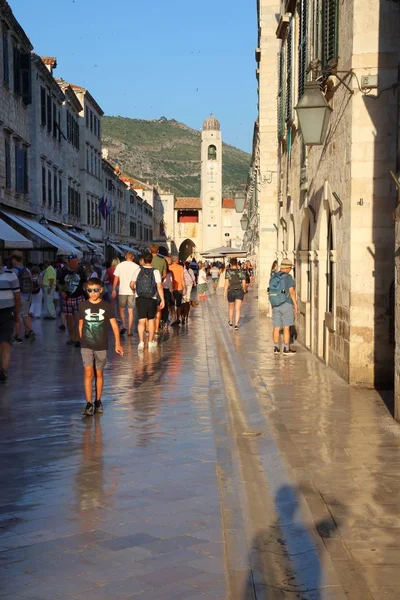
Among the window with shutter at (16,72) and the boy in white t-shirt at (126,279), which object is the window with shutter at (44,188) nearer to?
the window with shutter at (16,72)

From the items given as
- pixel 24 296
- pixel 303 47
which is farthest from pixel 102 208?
pixel 303 47

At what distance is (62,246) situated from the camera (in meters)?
30.1

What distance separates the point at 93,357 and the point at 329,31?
5.70 m

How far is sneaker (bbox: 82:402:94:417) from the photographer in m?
8.62

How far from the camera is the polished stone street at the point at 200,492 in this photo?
14.3 feet

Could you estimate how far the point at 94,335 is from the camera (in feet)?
28.7

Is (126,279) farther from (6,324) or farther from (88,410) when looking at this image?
(88,410)

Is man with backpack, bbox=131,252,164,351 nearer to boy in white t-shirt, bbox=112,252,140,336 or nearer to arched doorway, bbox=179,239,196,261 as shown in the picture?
boy in white t-shirt, bbox=112,252,140,336

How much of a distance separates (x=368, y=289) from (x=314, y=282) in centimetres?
379

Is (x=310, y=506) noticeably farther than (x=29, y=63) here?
No

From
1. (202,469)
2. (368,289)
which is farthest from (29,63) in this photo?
(202,469)

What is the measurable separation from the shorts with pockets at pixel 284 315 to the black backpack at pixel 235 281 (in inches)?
204

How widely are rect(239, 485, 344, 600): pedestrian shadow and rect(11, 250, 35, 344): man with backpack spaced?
400 inches

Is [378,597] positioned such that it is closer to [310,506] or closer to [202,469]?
[310,506]
